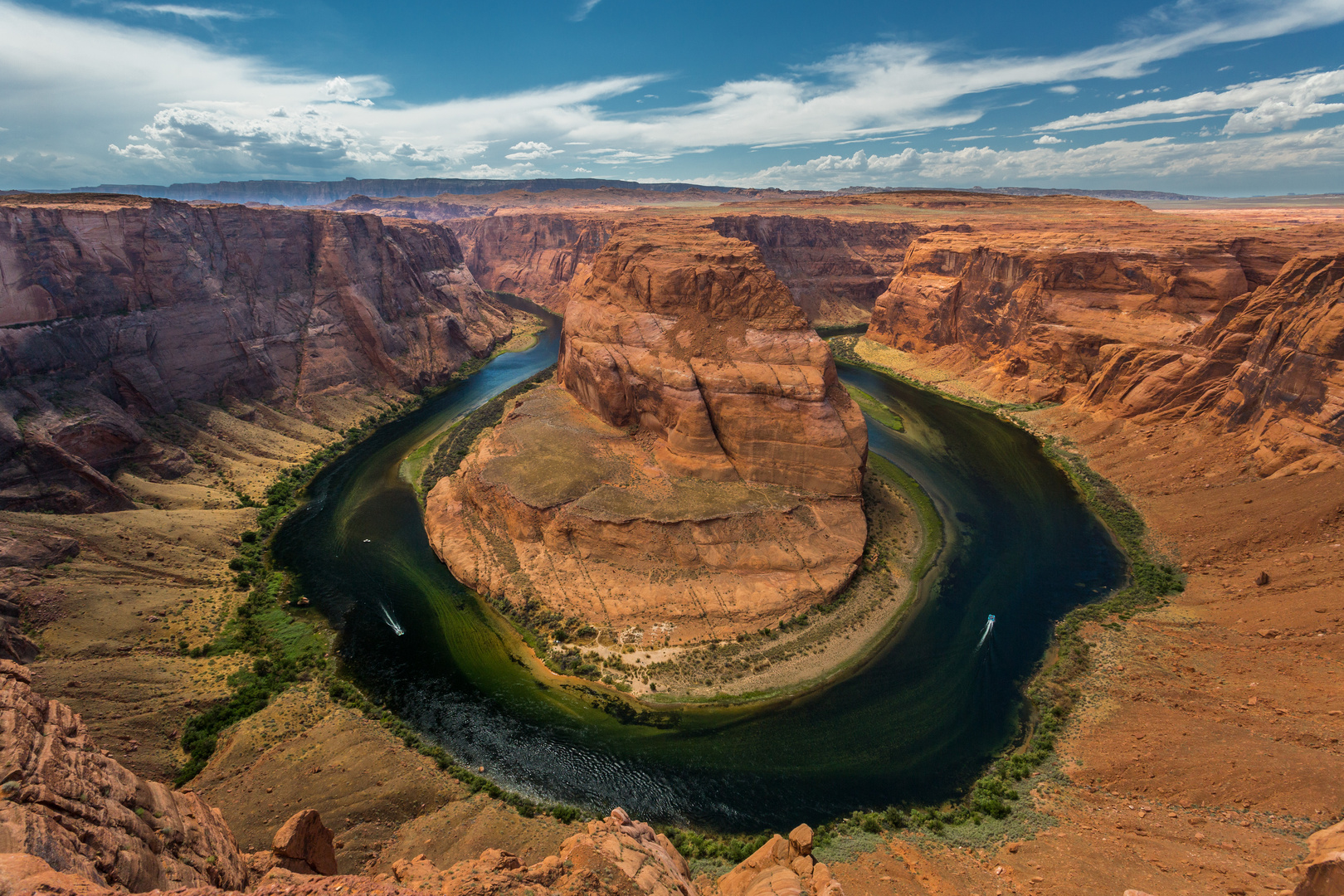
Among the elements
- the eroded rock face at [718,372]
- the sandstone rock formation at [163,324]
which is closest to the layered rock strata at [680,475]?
the eroded rock face at [718,372]

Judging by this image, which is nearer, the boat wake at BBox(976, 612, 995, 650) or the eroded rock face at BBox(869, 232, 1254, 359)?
the boat wake at BBox(976, 612, 995, 650)

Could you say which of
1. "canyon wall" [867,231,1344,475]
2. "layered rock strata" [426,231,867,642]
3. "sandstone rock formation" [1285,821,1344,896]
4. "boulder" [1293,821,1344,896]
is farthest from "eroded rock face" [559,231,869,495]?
"canyon wall" [867,231,1344,475]

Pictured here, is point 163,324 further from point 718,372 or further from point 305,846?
point 305,846

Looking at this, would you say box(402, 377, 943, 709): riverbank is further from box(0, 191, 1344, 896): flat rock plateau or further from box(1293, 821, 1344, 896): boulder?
box(1293, 821, 1344, 896): boulder

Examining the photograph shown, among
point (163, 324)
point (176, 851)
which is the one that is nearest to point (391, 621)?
point (176, 851)

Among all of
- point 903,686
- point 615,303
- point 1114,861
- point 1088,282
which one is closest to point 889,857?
point 1114,861

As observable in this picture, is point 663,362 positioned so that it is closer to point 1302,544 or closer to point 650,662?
point 650,662
